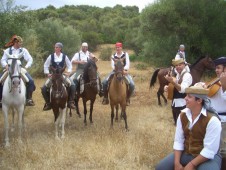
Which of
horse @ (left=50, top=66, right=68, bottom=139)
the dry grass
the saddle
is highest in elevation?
the saddle

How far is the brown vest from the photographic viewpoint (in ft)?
13.9

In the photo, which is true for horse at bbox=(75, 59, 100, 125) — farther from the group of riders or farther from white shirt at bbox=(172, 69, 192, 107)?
white shirt at bbox=(172, 69, 192, 107)

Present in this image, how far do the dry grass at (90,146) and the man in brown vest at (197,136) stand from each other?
219 cm

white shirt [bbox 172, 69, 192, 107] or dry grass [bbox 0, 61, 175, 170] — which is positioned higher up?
white shirt [bbox 172, 69, 192, 107]

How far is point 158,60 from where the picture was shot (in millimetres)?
26328

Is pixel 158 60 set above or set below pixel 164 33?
below

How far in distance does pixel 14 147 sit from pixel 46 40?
25.7 metres

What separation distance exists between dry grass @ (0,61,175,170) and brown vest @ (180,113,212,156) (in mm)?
2306

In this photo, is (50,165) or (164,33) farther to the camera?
(164,33)

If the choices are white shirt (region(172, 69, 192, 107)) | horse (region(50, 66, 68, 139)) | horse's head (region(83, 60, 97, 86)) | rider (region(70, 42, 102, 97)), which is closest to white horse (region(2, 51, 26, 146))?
horse (region(50, 66, 68, 139))

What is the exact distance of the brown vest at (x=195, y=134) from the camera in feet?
13.9

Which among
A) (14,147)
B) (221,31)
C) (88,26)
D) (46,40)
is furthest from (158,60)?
(88,26)

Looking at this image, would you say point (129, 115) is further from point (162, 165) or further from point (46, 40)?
point (46, 40)

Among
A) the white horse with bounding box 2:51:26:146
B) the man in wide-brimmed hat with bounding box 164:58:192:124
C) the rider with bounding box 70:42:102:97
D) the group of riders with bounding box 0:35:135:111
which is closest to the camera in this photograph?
the man in wide-brimmed hat with bounding box 164:58:192:124
